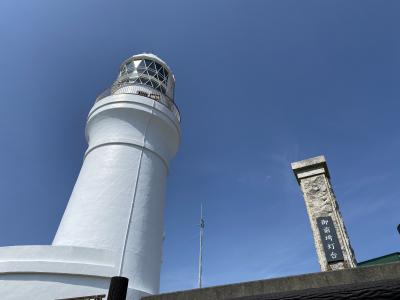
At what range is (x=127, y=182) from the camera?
9617mm

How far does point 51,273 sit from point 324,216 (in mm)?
6383

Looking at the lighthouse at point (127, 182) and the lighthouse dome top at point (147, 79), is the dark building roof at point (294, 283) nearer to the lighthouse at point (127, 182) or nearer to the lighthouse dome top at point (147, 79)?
the lighthouse at point (127, 182)

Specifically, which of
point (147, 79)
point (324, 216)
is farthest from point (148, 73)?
point (324, 216)

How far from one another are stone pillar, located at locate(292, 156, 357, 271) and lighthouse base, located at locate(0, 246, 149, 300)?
4.66 metres

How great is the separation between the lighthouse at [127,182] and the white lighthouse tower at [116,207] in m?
0.03

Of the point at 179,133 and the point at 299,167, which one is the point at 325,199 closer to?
the point at 299,167

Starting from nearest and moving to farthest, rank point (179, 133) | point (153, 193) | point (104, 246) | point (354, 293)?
1. point (354, 293)
2. point (104, 246)
3. point (153, 193)
4. point (179, 133)

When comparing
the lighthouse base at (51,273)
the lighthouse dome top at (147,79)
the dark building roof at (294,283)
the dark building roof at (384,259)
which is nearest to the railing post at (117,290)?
the dark building roof at (294,283)

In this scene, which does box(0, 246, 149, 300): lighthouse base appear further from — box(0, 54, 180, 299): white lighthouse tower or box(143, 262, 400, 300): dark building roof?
box(143, 262, 400, 300): dark building roof

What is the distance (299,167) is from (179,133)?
18.9 feet

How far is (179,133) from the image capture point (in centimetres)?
1202

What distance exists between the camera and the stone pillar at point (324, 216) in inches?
242

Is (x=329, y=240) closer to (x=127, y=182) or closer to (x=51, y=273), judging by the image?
(x=127, y=182)

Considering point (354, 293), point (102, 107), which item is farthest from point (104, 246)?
point (354, 293)
